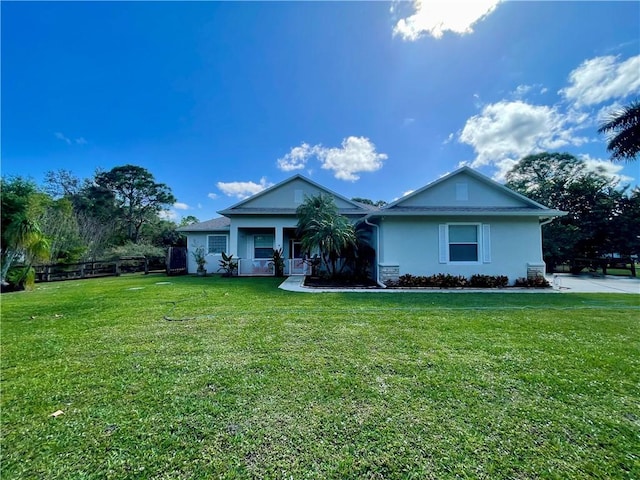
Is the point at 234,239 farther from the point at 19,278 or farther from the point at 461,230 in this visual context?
the point at 461,230

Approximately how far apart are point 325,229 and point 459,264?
5.67 metres

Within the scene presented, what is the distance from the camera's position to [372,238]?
41.0 ft

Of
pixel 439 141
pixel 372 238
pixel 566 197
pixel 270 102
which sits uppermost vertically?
pixel 270 102

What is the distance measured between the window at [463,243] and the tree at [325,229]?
4038 millimetres

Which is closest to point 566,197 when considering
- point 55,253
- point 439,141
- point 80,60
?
point 439,141

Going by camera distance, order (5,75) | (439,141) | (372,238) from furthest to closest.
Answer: (439,141)
(372,238)
(5,75)

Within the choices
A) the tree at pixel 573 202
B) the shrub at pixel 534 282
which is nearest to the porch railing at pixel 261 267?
the shrub at pixel 534 282

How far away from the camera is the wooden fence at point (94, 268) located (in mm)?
14227

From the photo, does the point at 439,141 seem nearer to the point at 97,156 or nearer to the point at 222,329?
the point at 222,329

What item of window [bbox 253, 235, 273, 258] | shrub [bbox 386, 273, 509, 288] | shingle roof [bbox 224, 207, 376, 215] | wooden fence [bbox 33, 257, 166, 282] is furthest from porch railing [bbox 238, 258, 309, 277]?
wooden fence [bbox 33, 257, 166, 282]

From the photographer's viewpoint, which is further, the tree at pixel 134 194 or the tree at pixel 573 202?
the tree at pixel 134 194

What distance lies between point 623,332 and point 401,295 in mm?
4611

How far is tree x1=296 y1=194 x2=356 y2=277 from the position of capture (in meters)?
10.8

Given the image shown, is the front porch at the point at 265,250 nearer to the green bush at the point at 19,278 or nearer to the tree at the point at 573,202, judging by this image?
the green bush at the point at 19,278
